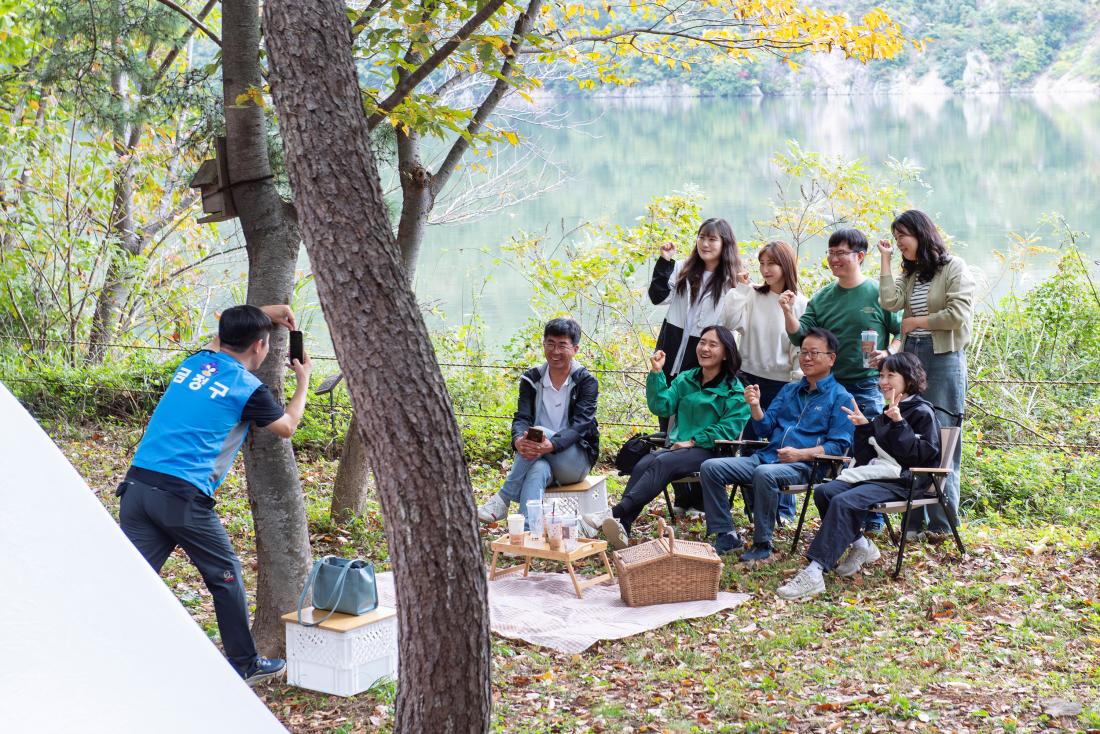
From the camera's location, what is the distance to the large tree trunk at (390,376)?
2496mm

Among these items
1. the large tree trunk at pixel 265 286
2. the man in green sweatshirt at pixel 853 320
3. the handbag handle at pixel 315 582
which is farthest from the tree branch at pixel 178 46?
the handbag handle at pixel 315 582

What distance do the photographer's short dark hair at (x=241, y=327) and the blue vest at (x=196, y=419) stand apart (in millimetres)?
83

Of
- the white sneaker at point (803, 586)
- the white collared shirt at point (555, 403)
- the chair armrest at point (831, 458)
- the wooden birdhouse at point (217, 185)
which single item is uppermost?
the wooden birdhouse at point (217, 185)

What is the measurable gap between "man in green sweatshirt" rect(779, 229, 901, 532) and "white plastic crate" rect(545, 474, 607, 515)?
1.22 meters

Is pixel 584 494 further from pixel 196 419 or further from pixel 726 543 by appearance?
pixel 196 419

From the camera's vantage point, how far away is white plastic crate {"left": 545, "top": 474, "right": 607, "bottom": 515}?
17.1 feet

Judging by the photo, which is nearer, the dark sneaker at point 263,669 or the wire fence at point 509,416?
the dark sneaker at point 263,669

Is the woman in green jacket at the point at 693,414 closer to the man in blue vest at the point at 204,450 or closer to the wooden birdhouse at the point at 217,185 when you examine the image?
the man in blue vest at the point at 204,450

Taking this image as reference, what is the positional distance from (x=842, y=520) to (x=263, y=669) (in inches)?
97.2

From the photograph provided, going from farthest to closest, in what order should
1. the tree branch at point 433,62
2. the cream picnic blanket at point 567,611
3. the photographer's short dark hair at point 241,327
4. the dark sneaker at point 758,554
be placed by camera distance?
1. the dark sneaker at point 758,554
2. the cream picnic blanket at point 567,611
3. the tree branch at point 433,62
4. the photographer's short dark hair at point 241,327

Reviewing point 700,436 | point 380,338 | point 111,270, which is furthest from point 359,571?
point 111,270

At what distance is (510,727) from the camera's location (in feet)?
10.8

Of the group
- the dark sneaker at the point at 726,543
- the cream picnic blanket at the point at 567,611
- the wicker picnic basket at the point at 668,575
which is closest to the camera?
the cream picnic blanket at the point at 567,611

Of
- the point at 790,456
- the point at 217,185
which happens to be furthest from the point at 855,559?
the point at 217,185
